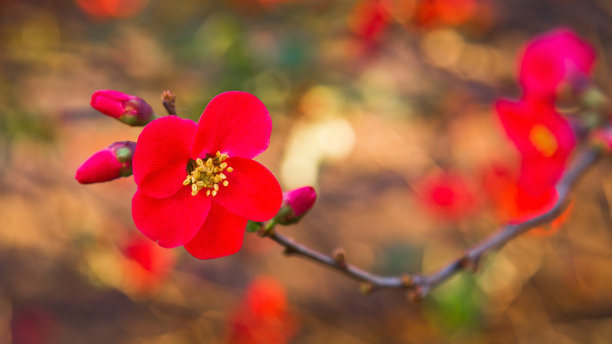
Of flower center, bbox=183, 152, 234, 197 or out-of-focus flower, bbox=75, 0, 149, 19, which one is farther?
out-of-focus flower, bbox=75, 0, 149, 19

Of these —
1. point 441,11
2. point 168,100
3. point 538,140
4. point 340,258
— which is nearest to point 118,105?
point 168,100

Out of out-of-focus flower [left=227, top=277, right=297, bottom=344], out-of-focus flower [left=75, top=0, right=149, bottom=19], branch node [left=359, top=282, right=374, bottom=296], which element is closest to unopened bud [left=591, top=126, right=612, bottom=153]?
→ branch node [left=359, top=282, right=374, bottom=296]

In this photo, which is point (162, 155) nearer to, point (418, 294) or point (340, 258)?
→ point (340, 258)

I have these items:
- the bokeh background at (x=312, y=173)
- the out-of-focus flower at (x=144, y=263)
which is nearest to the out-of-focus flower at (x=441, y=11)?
the bokeh background at (x=312, y=173)

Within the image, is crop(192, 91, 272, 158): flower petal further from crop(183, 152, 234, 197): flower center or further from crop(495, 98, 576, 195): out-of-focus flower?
crop(495, 98, 576, 195): out-of-focus flower

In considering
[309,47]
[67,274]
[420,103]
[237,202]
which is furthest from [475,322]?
[67,274]

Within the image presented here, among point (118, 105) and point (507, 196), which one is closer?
point (118, 105)

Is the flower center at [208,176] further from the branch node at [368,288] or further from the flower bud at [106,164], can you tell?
the branch node at [368,288]
